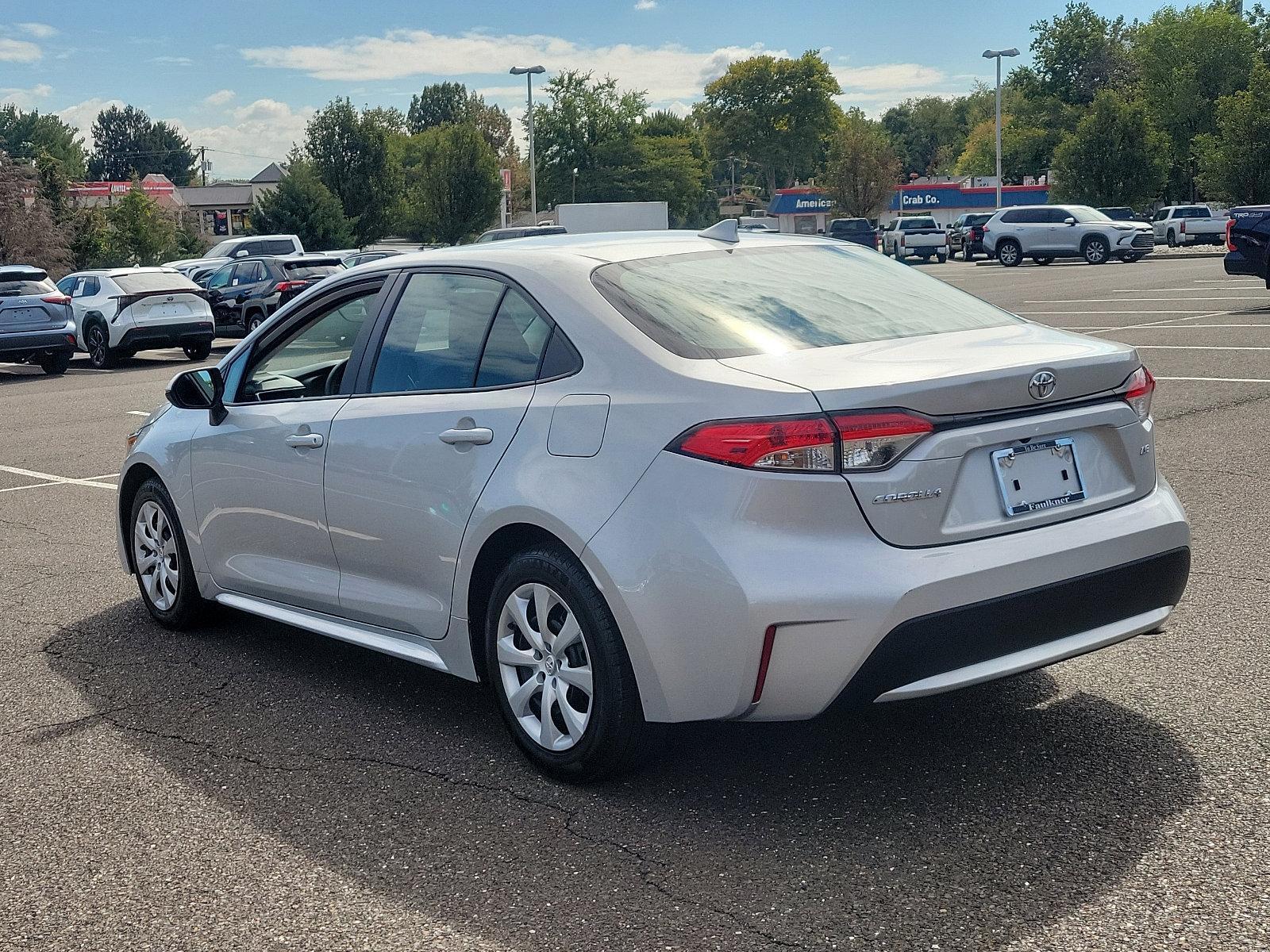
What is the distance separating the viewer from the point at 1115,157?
6744cm

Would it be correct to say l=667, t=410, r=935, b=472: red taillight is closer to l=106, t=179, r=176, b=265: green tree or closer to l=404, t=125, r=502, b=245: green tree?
l=106, t=179, r=176, b=265: green tree

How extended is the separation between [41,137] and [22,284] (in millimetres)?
102649

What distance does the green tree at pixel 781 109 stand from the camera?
140 m

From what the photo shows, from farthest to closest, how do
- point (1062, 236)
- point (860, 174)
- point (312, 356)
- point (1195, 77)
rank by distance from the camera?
point (860, 174) < point (1195, 77) < point (1062, 236) < point (312, 356)

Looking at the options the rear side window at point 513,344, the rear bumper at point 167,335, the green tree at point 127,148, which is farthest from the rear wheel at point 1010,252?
the green tree at point 127,148

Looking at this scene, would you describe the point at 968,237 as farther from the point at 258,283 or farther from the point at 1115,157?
the point at 258,283

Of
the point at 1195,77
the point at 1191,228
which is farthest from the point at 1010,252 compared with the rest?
the point at 1195,77

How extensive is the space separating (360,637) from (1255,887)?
2.85 meters

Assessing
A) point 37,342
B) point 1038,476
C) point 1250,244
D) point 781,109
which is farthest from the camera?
point 781,109

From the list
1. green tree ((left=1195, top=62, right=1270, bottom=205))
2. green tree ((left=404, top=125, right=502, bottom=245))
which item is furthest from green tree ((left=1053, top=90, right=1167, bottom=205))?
green tree ((left=404, top=125, right=502, bottom=245))

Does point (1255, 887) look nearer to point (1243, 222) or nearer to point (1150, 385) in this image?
point (1150, 385)

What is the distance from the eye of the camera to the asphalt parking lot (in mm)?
3221

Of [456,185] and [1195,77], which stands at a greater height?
[1195,77]

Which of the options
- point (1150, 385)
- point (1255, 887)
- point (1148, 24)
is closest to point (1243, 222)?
point (1150, 385)
